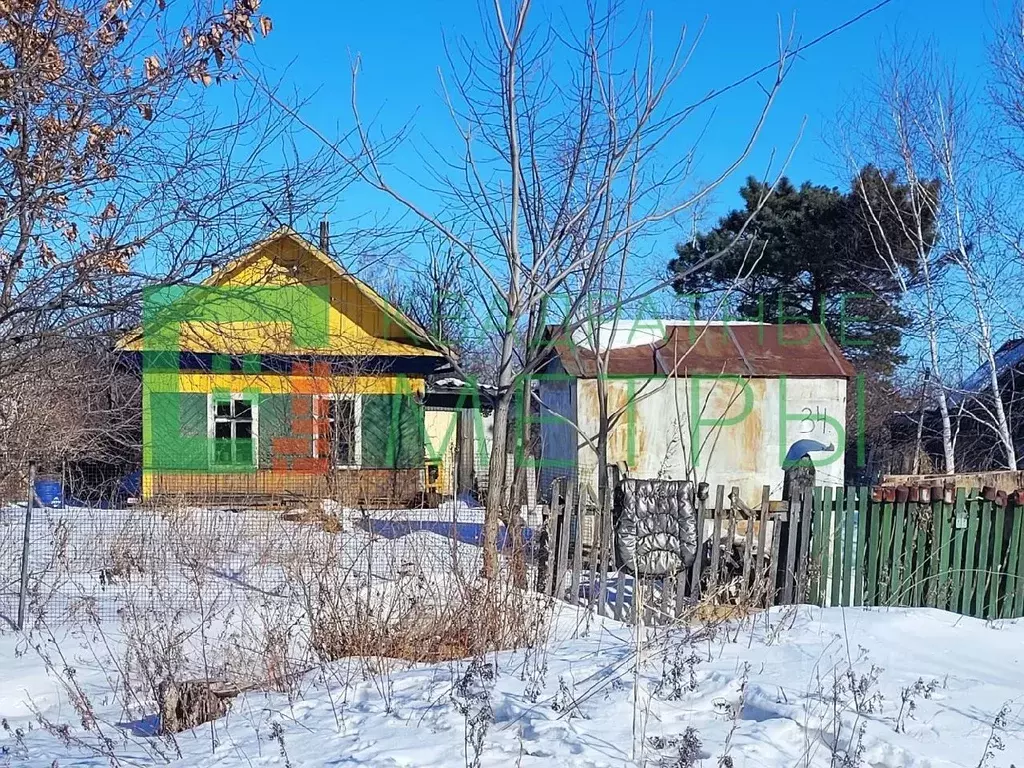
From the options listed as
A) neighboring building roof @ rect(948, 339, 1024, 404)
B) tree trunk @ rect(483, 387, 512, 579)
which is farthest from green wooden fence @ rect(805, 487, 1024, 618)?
neighboring building roof @ rect(948, 339, 1024, 404)

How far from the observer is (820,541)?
791 centimetres

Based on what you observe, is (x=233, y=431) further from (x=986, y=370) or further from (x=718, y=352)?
(x=986, y=370)

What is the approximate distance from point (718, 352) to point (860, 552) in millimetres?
6782

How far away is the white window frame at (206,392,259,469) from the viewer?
15688mm

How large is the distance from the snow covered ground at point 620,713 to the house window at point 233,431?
10.2 metres

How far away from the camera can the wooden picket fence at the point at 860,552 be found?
7.70 metres

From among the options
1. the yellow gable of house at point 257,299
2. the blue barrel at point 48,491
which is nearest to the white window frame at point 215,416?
the blue barrel at point 48,491

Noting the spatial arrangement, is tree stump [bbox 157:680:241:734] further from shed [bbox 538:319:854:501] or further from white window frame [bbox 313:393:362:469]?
white window frame [bbox 313:393:362:469]

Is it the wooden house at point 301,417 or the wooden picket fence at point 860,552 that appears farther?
the wooden house at point 301,417

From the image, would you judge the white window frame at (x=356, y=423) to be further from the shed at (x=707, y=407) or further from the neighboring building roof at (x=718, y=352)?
the neighboring building roof at (x=718, y=352)

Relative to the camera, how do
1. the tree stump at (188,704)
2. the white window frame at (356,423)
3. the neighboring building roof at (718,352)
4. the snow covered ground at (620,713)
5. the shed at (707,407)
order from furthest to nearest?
the white window frame at (356,423)
the neighboring building roof at (718,352)
the shed at (707,407)
the tree stump at (188,704)
the snow covered ground at (620,713)

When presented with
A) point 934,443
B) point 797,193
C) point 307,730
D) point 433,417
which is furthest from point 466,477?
point 307,730

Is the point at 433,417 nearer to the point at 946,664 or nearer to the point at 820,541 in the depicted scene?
the point at 820,541

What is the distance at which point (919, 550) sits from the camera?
7.80 meters
